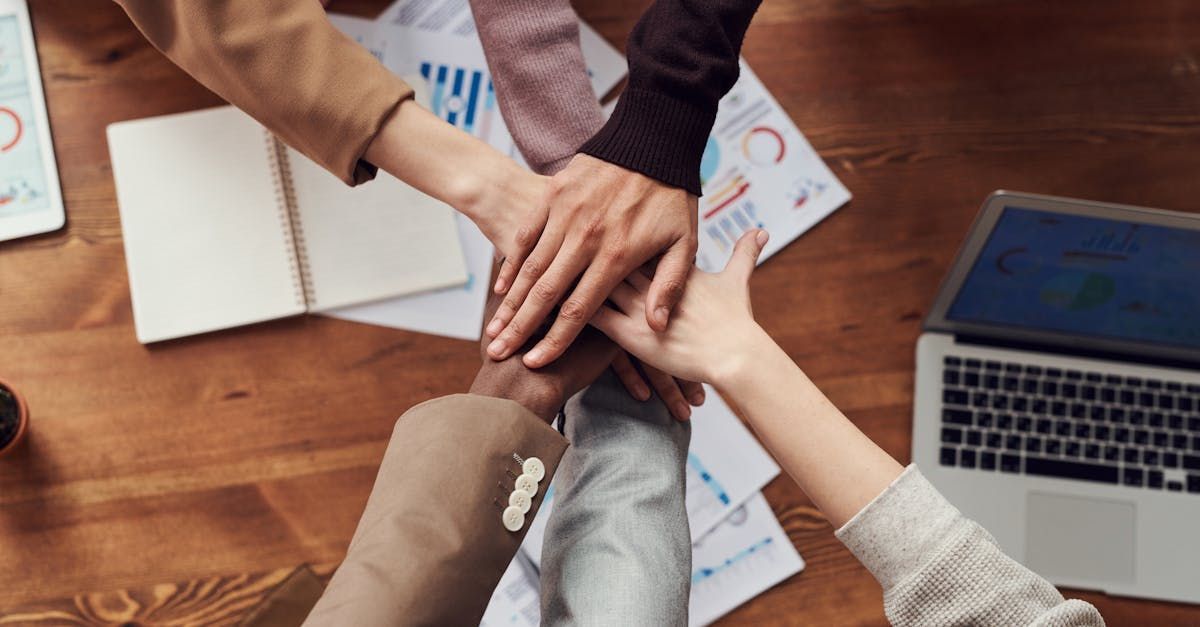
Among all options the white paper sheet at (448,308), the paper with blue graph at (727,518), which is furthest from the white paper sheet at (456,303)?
the paper with blue graph at (727,518)

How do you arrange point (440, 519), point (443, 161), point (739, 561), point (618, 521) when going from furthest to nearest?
point (739, 561) → point (443, 161) → point (618, 521) → point (440, 519)

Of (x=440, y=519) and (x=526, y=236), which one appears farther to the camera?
(x=526, y=236)

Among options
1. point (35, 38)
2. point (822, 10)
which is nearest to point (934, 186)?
point (822, 10)

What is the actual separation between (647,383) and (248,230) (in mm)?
484

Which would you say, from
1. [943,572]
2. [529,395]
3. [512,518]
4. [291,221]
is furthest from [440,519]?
[291,221]

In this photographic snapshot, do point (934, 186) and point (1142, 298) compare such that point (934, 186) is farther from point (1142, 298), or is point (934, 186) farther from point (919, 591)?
point (919, 591)

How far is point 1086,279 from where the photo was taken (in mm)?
932

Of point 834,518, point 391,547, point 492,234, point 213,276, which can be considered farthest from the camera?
point 213,276

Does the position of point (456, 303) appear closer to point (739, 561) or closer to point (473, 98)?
point (473, 98)

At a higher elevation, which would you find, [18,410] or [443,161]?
[443,161]

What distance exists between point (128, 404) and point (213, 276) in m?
0.17

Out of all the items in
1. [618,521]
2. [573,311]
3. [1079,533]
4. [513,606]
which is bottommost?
[513,606]

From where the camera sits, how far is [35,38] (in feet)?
3.75

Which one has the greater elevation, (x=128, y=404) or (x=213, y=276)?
A: (x=213, y=276)
